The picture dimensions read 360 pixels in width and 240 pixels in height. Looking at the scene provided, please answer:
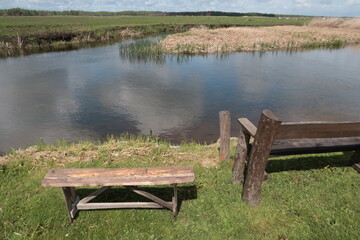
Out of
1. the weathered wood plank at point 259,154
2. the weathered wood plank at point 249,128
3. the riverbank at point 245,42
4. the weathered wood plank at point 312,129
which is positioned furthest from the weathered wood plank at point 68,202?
the riverbank at point 245,42

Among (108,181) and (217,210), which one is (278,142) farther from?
(108,181)

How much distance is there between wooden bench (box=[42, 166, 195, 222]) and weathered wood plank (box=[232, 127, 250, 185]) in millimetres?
1405

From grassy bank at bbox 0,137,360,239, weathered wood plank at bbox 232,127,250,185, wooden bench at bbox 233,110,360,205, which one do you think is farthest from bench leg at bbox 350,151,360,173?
weathered wood plank at bbox 232,127,250,185

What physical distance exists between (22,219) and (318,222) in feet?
18.2

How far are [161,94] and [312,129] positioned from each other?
43.4ft

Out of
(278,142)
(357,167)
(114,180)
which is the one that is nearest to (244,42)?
(357,167)

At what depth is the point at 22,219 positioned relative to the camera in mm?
4734

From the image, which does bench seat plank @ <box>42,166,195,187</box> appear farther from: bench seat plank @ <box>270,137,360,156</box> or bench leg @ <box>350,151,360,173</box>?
bench leg @ <box>350,151,360,173</box>

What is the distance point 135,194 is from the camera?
5574mm

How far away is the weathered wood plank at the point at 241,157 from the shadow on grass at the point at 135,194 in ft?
3.28

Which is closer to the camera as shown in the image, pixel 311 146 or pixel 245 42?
pixel 311 146

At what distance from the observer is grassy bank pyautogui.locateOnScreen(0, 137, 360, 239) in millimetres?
4395

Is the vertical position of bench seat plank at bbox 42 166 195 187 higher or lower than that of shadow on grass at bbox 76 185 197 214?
higher

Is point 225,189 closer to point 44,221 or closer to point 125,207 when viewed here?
point 125,207
